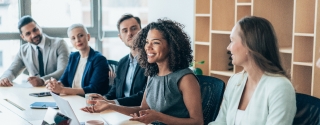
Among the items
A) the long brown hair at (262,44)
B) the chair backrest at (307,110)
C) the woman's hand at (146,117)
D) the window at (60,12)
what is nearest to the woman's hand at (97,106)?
the woman's hand at (146,117)

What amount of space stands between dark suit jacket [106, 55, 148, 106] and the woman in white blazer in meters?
0.86

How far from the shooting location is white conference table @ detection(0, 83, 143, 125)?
7.44ft

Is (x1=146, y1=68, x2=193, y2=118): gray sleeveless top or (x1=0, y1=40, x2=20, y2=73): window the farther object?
(x1=0, y1=40, x2=20, y2=73): window

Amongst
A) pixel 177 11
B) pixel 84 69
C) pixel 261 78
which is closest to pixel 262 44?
pixel 261 78

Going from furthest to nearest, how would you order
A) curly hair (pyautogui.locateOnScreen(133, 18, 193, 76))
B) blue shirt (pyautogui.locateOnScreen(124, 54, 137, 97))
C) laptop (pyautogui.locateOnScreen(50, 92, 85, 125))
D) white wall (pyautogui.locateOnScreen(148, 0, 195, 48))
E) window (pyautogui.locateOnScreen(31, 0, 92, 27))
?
window (pyautogui.locateOnScreen(31, 0, 92, 27)), white wall (pyautogui.locateOnScreen(148, 0, 195, 48)), blue shirt (pyautogui.locateOnScreen(124, 54, 137, 97)), curly hair (pyautogui.locateOnScreen(133, 18, 193, 76)), laptop (pyautogui.locateOnScreen(50, 92, 85, 125))

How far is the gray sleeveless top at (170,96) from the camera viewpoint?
2344mm

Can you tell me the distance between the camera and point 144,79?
2.98 m

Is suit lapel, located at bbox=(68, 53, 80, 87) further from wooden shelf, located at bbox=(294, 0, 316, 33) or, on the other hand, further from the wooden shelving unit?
wooden shelf, located at bbox=(294, 0, 316, 33)

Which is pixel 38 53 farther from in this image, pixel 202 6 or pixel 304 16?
pixel 304 16

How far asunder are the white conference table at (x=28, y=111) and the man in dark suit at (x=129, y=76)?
0.32 meters

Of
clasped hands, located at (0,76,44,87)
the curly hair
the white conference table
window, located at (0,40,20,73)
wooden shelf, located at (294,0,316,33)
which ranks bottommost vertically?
the white conference table

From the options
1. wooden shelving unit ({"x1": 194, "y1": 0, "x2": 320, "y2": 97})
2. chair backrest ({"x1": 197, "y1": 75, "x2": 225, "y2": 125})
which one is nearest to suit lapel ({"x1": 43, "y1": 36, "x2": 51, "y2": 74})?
wooden shelving unit ({"x1": 194, "y1": 0, "x2": 320, "y2": 97})

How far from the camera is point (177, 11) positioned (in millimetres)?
4957

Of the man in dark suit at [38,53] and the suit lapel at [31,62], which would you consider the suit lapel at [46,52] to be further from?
the suit lapel at [31,62]
